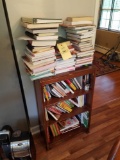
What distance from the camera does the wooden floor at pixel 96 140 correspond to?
1.41 meters

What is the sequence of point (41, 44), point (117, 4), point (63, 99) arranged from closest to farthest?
point (41, 44), point (63, 99), point (117, 4)

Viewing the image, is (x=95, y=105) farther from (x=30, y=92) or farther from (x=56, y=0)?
(x=56, y=0)

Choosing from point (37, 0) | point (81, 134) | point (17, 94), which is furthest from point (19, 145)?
point (37, 0)

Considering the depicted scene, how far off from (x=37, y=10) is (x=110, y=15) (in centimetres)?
407

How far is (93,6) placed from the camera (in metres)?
1.27

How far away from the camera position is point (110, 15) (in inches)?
171

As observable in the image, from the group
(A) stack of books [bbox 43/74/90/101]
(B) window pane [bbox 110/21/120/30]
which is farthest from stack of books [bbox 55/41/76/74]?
(B) window pane [bbox 110/21/120/30]

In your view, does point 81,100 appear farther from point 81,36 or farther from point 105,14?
point 105,14

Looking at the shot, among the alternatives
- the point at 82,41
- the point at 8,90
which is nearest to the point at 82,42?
the point at 82,41

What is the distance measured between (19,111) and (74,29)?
984mm

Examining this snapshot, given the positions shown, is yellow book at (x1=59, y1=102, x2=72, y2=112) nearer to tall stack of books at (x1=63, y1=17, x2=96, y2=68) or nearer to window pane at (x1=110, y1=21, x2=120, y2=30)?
tall stack of books at (x1=63, y1=17, x2=96, y2=68)

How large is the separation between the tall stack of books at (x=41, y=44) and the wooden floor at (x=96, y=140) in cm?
92

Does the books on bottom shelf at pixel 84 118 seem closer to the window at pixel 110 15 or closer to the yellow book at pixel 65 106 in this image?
the yellow book at pixel 65 106

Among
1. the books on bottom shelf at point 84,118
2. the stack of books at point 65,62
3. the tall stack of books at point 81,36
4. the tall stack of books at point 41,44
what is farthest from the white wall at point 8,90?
→ the books on bottom shelf at point 84,118
